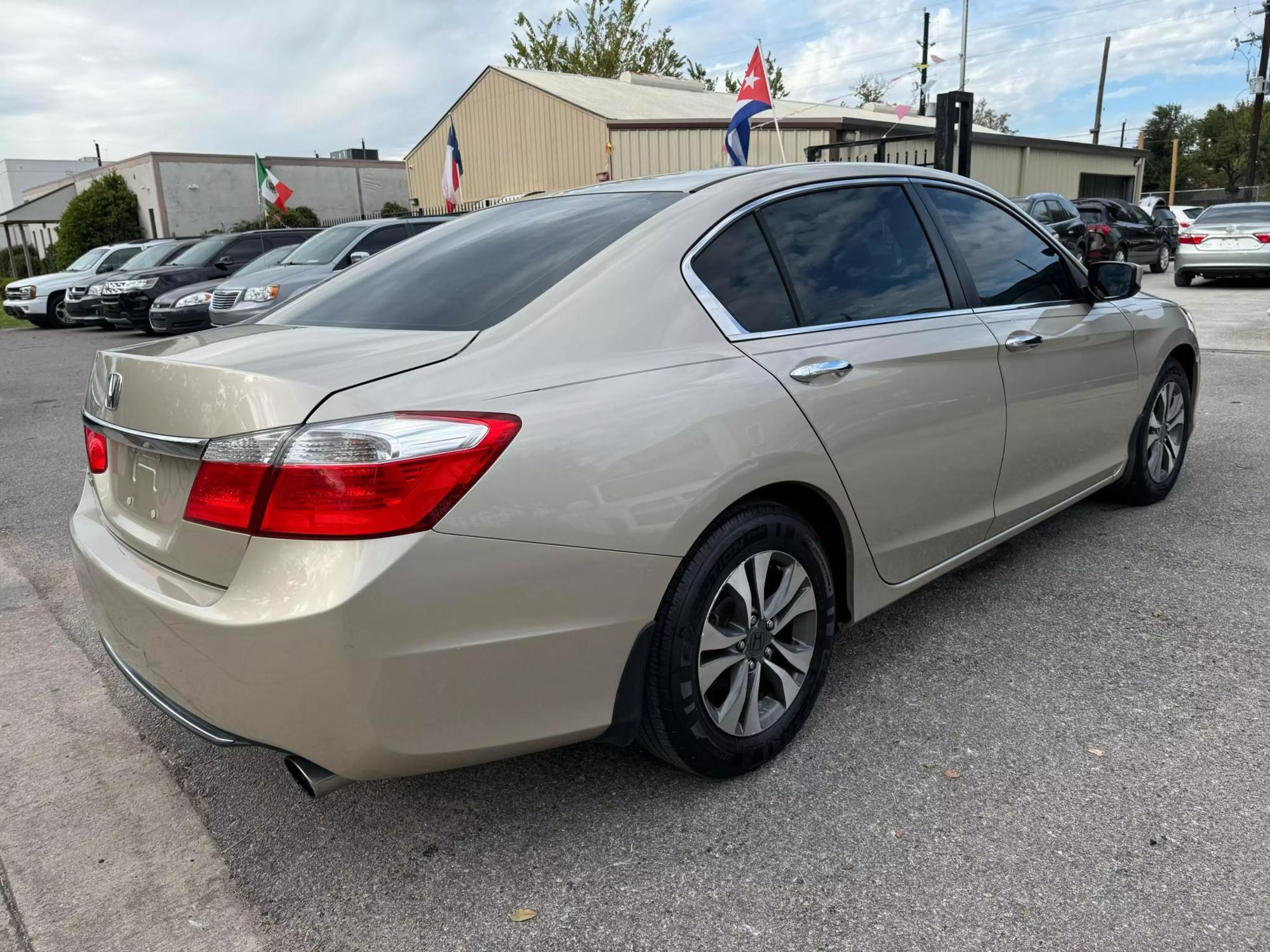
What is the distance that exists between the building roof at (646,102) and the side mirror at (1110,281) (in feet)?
73.5

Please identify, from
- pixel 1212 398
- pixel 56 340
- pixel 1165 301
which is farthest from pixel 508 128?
pixel 1165 301

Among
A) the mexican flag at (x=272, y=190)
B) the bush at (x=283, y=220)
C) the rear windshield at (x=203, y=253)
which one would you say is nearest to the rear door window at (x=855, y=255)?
the rear windshield at (x=203, y=253)

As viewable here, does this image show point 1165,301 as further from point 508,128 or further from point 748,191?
point 508,128

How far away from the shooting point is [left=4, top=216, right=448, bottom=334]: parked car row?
1146 cm

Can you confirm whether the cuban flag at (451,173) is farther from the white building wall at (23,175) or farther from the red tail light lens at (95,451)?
the white building wall at (23,175)

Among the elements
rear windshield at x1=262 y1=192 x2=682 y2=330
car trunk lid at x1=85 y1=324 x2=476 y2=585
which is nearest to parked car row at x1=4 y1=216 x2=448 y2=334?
rear windshield at x1=262 y1=192 x2=682 y2=330

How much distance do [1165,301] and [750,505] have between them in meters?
3.22

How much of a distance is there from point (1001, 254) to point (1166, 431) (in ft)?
5.70

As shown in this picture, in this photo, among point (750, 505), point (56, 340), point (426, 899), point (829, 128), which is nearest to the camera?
point (426, 899)

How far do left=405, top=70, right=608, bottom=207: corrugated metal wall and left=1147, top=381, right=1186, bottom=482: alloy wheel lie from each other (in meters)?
22.2

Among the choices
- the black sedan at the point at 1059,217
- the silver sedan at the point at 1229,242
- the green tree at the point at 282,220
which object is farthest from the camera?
the green tree at the point at 282,220

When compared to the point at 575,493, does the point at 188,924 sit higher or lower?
lower

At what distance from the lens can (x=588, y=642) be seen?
2137 mm

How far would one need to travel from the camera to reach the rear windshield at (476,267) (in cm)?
246
